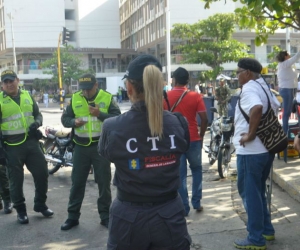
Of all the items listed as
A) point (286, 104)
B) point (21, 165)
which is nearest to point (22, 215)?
point (21, 165)

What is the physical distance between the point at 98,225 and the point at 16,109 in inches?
72.8

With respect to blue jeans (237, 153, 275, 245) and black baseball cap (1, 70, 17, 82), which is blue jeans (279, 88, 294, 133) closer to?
blue jeans (237, 153, 275, 245)

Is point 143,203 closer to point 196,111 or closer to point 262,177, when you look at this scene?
point 262,177

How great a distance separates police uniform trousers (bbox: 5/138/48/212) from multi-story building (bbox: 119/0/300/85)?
35819 millimetres

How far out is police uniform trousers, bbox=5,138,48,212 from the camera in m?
6.18

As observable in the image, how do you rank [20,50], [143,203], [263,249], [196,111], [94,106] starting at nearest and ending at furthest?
[143,203] → [263,249] → [94,106] → [196,111] → [20,50]

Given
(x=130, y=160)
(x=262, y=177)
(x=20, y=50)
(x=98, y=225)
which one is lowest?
(x=98, y=225)

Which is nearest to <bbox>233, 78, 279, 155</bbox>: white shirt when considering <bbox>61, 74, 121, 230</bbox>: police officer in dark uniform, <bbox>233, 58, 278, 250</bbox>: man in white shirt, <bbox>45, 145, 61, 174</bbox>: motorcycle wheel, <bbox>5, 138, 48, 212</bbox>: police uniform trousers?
<bbox>233, 58, 278, 250</bbox>: man in white shirt

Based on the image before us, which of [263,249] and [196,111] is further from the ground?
[196,111]

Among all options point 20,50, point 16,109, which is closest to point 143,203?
point 16,109

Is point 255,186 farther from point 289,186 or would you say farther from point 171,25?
point 171,25

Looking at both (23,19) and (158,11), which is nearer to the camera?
(158,11)

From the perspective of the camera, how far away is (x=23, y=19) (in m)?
62.1

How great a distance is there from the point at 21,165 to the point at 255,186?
311 cm
